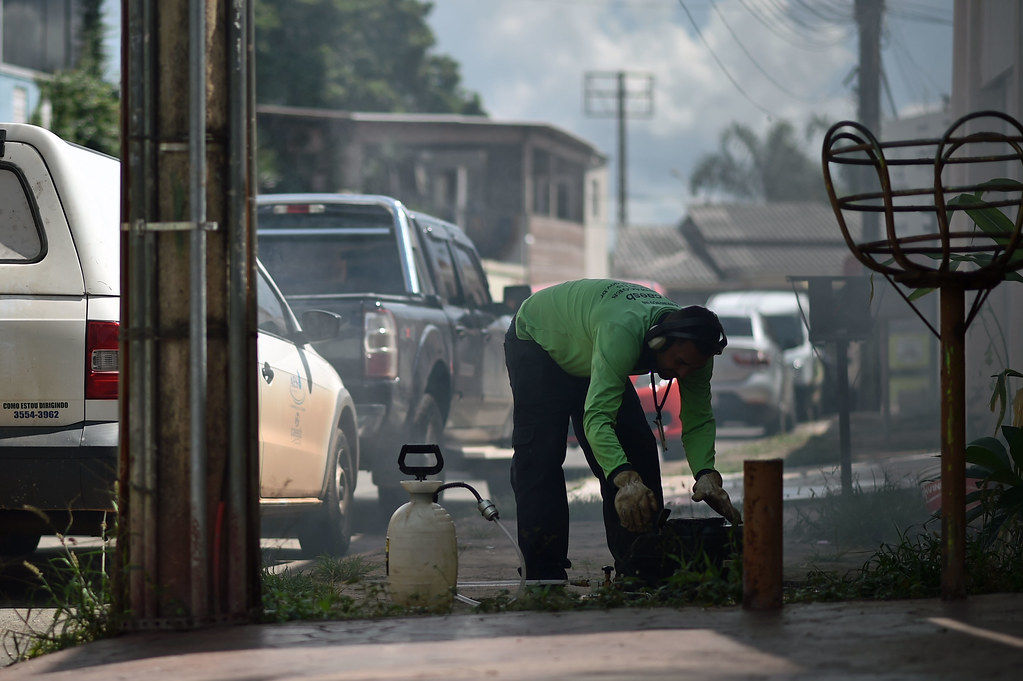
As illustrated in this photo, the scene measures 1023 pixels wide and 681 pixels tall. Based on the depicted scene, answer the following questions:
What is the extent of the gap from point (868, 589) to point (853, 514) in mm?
3343

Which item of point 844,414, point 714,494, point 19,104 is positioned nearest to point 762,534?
point 714,494

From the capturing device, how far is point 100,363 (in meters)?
5.48


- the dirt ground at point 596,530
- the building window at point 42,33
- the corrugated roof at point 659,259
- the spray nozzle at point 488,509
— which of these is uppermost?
the building window at point 42,33

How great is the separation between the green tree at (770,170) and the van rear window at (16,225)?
68.0 meters

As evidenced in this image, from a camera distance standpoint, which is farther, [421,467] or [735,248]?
[735,248]

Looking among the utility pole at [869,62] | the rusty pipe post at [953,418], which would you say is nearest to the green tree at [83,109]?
the utility pole at [869,62]

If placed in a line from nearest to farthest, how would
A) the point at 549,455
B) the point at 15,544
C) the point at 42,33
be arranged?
1. the point at 549,455
2. the point at 15,544
3. the point at 42,33

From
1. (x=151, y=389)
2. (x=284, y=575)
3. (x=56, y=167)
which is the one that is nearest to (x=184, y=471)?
(x=151, y=389)

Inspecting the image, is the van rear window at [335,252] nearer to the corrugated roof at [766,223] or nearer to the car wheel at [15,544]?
the car wheel at [15,544]

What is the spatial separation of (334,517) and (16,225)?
2.55 meters

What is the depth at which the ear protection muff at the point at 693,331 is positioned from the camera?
15.4 ft

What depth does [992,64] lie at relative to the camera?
877 cm

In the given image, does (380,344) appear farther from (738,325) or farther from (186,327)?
(738,325)

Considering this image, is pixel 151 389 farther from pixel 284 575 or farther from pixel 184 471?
pixel 284 575
